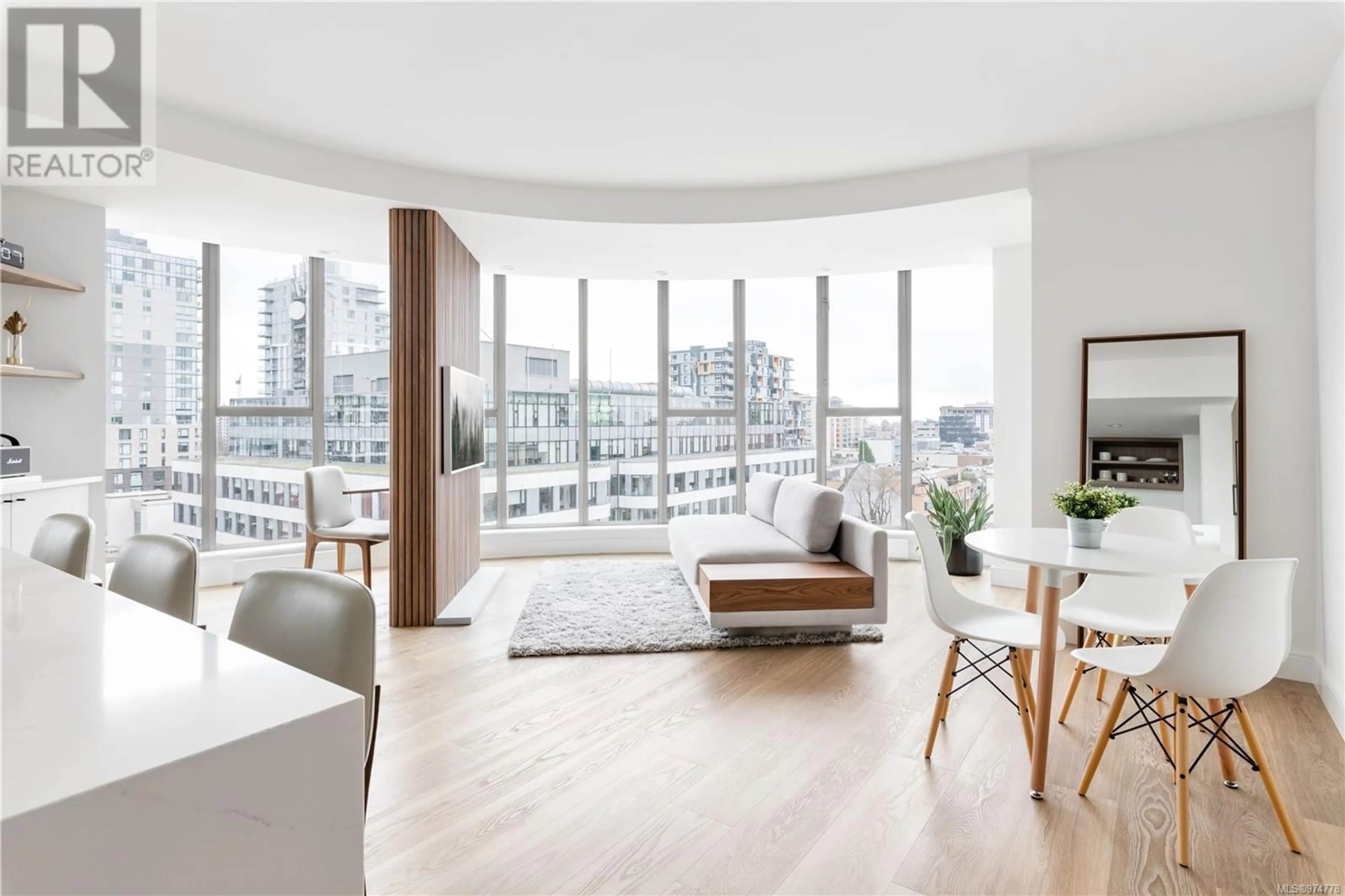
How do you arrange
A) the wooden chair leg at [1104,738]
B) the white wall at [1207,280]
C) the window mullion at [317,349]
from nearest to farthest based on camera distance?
the wooden chair leg at [1104,738], the white wall at [1207,280], the window mullion at [317,349]

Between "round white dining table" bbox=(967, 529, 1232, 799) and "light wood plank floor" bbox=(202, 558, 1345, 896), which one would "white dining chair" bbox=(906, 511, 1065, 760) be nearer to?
"round white dining table" bbox=(967, 529, 1232, 799)

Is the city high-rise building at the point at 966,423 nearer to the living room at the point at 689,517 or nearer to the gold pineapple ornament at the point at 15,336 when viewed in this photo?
the living room at the point at 689,517

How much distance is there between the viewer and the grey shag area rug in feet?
11.6

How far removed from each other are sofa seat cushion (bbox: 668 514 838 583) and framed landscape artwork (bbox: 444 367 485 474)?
5.11 ft

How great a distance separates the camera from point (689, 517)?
5516mm

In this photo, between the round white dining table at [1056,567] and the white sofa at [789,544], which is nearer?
the round white dining table at [1056,567]

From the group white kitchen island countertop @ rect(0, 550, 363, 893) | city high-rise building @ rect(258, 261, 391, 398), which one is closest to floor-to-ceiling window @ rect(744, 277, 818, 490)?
city high-rise building @ rect(258, 261, 391, 398)

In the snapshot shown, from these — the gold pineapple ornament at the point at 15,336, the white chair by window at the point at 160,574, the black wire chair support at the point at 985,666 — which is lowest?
the black wire chair support at the point at 985,666

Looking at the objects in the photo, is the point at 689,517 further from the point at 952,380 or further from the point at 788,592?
the point at 952,380

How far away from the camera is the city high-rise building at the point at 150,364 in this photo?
181 inches

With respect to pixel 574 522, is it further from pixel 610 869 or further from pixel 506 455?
pixel 610 869

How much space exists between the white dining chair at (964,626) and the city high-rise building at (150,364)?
5.04 m

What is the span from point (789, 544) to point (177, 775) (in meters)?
3.73

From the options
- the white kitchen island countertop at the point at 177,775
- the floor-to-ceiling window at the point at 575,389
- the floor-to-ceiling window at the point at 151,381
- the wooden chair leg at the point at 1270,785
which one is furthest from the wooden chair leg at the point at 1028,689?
the floor-to-ceiling window at the point at 151,381
